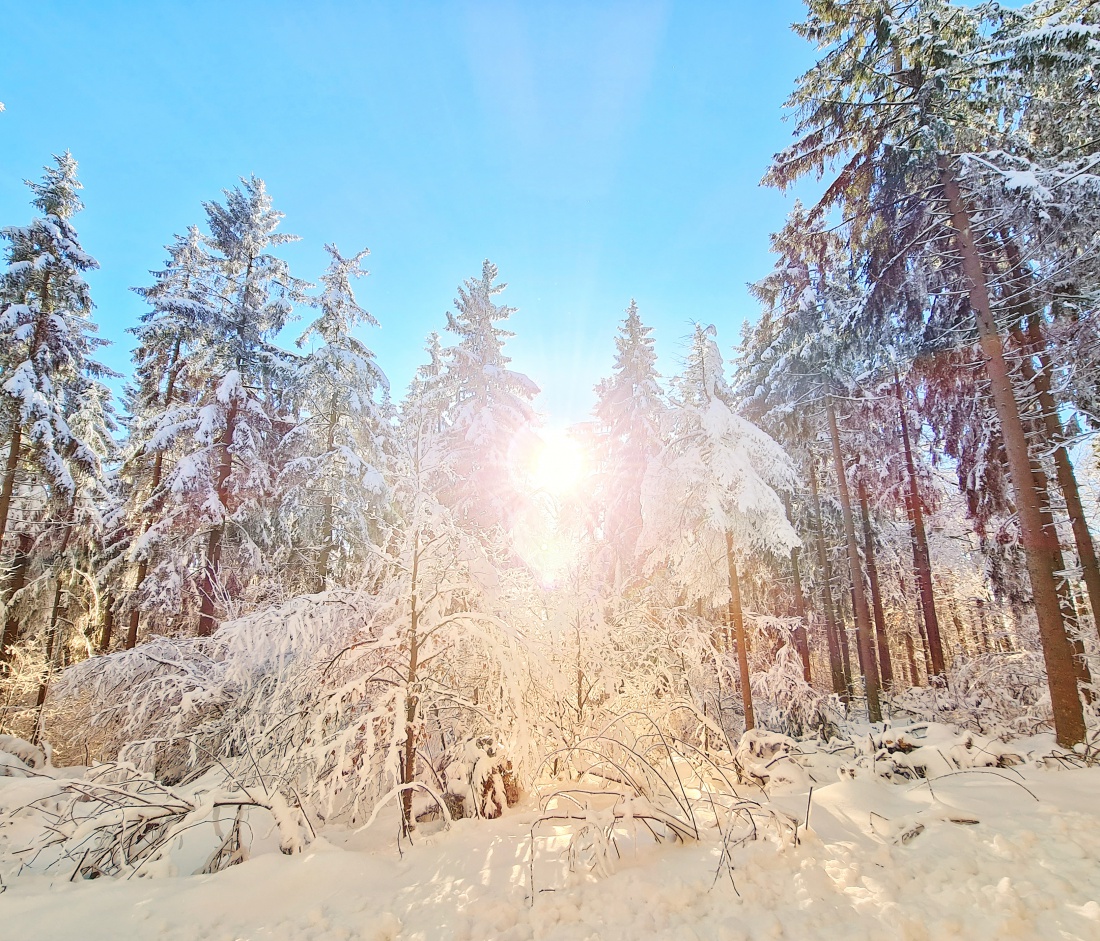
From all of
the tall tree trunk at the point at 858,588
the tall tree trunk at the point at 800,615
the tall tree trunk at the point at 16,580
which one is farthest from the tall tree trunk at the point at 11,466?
the tall tree trunk at the point at 858,588

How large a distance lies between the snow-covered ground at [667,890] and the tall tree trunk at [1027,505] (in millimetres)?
2694

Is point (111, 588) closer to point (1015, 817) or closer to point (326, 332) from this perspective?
point (326, 332)

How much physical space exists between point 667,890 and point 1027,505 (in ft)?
23.7

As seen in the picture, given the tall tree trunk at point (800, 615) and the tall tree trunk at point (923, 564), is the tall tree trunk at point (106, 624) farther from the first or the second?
the tall tree trunk at point (923, 564)

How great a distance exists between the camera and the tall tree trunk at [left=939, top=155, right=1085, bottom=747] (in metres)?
6.22

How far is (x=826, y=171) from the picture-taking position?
8.86 metres

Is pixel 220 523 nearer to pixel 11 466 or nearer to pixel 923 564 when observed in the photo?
pixel 11 466

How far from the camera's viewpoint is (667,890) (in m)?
3.24

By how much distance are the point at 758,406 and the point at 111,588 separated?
20790mm

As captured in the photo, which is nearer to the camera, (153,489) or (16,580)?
(153,489)

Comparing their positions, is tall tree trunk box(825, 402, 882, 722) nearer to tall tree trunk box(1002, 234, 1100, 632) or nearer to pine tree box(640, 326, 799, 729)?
pine tree box(640, 326, 799, 729)

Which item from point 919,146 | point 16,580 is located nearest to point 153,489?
point 16,580

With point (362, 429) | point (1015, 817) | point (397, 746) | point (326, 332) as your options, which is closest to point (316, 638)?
point (397, 746)

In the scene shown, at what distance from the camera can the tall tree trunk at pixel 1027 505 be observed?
20.4 feet
